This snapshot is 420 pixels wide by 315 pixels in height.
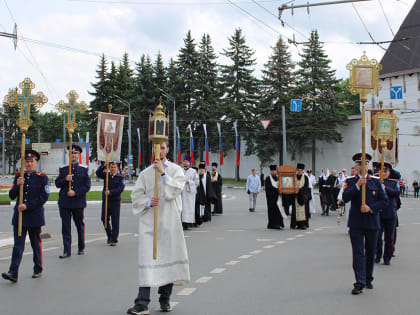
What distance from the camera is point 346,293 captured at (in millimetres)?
7035

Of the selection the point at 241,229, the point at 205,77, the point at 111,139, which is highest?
the point at 205,77

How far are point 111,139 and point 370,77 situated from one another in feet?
26.9

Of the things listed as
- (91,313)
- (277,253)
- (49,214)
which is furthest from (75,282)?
(49,214)

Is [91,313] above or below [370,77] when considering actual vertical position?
below

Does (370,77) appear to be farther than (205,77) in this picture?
No

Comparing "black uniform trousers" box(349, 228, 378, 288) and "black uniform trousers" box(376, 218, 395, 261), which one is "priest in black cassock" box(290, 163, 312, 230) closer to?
"black uniform trousers" box(376, 218, 395, 261)

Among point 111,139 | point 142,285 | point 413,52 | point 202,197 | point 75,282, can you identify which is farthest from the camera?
point 413,52

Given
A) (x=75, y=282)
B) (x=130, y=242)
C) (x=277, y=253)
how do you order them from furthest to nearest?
1. (x=130, y=242)
2. (x=277, y=253)
3. (x=75, y=282)

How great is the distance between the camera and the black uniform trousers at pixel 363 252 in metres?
6.99

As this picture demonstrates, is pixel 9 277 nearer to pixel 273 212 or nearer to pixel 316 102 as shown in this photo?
pixel 273 212

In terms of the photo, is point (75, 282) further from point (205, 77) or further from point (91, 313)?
point (205, 77)

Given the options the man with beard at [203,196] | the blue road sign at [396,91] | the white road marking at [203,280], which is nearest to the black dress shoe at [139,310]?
the white road marking at [203,280]

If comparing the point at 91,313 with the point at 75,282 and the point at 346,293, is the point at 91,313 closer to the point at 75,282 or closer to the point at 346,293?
the point at 75,282

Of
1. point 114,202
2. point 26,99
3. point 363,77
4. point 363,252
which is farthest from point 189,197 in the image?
point 363,252
